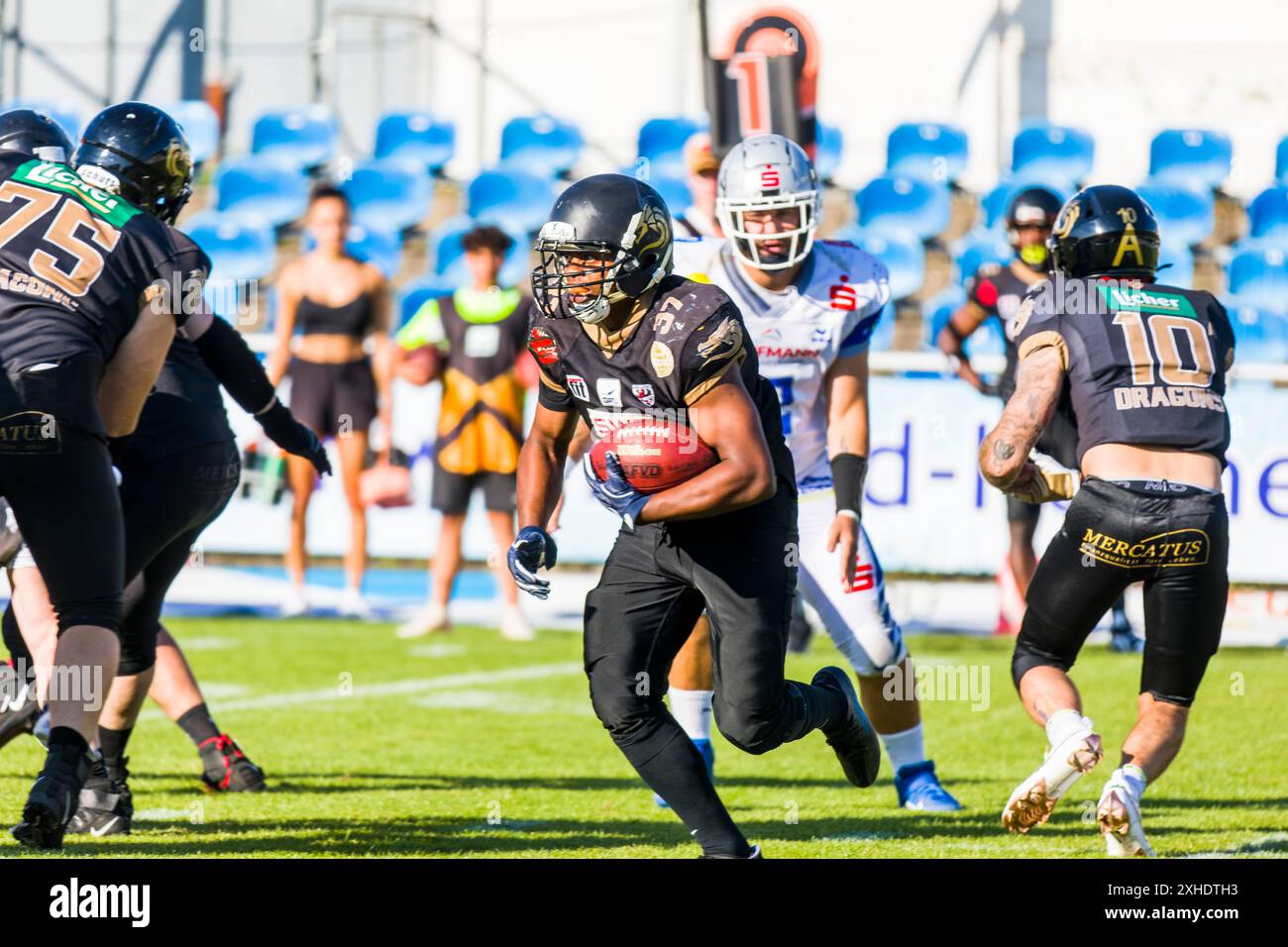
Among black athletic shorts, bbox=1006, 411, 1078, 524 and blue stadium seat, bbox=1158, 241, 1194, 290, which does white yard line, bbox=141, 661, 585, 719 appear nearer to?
black athletic shorts, bbox=1006, 411, 1078, 524

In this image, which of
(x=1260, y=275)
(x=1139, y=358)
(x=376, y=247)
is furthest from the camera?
(x=376, y=247)

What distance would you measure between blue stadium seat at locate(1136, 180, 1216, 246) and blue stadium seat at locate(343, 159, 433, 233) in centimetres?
622

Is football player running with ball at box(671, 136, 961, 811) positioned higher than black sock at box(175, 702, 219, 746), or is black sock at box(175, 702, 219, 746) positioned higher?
football player running with ball at box(671, 136, 961, 811)

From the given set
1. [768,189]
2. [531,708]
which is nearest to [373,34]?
[531,708]

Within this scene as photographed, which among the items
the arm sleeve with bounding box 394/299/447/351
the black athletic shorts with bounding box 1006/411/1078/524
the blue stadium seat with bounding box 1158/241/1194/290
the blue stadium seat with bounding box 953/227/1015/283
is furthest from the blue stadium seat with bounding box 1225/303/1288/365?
the arm sleeve with bounding box 394/299/447/351

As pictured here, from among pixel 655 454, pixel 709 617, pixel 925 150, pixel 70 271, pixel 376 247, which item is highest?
pixel 925 150

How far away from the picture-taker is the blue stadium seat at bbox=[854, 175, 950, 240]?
49.8ft

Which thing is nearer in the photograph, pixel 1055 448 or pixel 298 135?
pixel 1055 448

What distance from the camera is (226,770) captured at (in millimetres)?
5711

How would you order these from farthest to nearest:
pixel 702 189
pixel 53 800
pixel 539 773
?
1. pixel 702 189
2. pixel 539 773
3. pixel 53 800

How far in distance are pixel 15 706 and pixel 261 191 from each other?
11.1 m

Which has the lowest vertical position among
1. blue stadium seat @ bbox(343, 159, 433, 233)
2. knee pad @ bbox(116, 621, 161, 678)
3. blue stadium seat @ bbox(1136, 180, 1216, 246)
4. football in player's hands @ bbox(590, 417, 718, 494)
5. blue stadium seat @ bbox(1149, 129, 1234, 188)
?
knee pad @ bbox(116, 621, 161, 678)

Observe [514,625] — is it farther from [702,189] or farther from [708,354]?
[708,354]

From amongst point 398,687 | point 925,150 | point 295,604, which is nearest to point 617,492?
point 398,687
